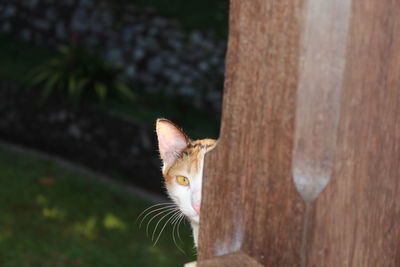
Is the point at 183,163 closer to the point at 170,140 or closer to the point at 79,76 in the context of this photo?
the point at 170,140

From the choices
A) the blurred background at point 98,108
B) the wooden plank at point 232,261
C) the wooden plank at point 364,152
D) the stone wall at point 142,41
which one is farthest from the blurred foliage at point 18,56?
the wooden plank at point 364,152

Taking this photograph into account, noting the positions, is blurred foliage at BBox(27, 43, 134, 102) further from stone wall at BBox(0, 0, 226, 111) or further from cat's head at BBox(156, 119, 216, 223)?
cat's head at BBox(156, 119, 216, 223)

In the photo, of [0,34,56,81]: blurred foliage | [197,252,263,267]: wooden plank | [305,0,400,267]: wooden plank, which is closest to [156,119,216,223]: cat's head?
[197,252,263,267]: wooden plank

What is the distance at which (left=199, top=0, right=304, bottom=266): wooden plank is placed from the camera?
2.91 ft

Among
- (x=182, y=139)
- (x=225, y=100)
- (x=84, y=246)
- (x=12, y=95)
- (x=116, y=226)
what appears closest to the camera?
(x=225, y=100)

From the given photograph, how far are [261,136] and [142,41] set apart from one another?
8034 millimetres

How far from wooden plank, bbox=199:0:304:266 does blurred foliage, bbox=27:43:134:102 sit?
23.6 ft

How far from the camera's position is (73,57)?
28.6 ft

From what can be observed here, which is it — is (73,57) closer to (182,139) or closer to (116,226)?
(116,226)

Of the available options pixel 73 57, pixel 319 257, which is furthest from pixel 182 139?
pixel 73 57

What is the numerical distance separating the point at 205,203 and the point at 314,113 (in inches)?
10.3

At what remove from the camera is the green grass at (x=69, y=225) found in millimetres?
5859

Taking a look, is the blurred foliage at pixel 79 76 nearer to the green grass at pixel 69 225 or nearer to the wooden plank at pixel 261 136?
the green grass at pixel 69 225

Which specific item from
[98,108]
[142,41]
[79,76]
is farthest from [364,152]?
[142,41]
